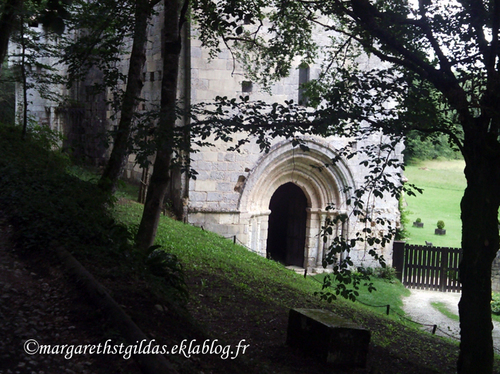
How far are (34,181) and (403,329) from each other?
6386 millimetres

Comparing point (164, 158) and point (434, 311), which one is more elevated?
point (164, 158)

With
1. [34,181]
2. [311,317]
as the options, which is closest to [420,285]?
[311,317]

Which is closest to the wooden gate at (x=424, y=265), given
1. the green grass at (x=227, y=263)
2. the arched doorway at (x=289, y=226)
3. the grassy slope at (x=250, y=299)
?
the green grass at (x=227, y=263)

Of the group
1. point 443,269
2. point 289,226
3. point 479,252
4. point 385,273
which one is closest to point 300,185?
point 289,226

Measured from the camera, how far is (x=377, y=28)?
18.4 feet

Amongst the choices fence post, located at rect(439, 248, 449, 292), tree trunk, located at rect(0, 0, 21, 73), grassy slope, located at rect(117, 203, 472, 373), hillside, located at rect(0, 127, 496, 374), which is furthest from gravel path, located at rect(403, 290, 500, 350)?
tree trunk, located at rect(0, 0, 21, 73)

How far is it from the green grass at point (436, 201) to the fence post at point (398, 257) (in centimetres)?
570

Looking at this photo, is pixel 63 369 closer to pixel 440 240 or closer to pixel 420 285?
pixel 420 285

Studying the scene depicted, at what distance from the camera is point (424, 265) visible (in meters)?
15.5

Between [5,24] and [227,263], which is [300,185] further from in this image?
[5,24]

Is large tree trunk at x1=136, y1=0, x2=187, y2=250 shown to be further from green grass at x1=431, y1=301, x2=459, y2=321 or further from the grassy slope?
green grass at x1=431, y1=301, x2=459, y2=321

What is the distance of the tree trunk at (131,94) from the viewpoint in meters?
6.77

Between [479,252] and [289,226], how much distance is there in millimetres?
10897

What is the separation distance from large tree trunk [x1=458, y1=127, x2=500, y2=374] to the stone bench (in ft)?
3.52
